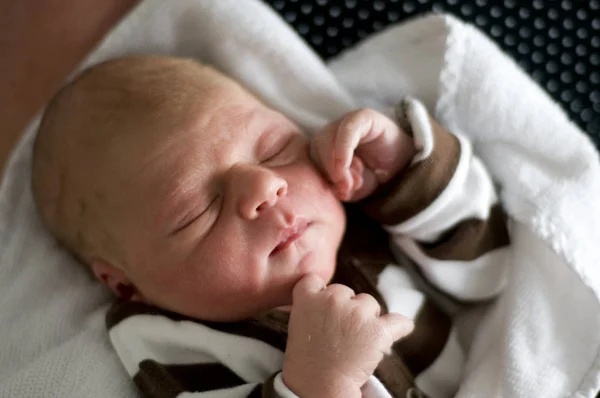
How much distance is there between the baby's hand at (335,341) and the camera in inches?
25.8

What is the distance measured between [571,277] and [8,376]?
0.69 m

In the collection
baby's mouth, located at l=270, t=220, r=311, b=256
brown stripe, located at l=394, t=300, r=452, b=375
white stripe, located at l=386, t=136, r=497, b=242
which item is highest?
baby's mouth, located at l=270, t=220, r=311, b=256

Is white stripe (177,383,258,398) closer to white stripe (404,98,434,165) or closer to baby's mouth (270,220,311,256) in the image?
baby's mouth (270,220,311,256)

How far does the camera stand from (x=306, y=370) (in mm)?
664

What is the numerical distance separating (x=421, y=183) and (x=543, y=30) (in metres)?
0.33

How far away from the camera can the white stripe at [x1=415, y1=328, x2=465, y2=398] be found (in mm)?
795


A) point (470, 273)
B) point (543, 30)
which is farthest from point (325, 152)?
point (543, 30)

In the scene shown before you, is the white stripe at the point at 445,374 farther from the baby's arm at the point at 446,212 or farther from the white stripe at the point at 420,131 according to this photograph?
the white stripe at the point at 420,131

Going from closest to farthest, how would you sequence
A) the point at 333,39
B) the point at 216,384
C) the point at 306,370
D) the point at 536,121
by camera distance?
the point at 306,370 < the point at 216,384 < the point at 536,121 < the point at 333,39

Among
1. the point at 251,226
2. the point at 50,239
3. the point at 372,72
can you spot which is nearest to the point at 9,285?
the point at 50,239

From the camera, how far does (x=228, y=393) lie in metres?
0.73

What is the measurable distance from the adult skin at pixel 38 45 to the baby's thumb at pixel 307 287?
1.76 feet

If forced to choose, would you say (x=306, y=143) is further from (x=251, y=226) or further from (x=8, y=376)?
(x=8, y=376)

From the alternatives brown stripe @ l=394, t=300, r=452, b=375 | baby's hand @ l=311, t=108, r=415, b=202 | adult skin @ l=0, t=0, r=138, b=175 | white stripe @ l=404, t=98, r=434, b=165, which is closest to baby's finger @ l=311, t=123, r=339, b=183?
baby's hand @ l=311, t=108, r=415, b=202
